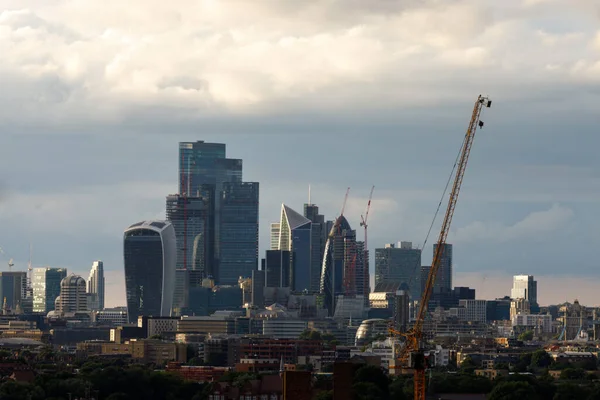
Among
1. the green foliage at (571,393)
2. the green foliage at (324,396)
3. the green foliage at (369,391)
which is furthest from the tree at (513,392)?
the green foliage at (324,396)

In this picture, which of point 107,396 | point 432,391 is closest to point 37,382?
point 107,396

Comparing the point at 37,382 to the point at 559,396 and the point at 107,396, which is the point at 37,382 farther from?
the point at 559,396

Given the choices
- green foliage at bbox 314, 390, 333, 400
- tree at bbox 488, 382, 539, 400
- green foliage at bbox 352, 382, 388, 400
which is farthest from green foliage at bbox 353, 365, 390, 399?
green foliage at bbox 314, 390, 333, 400

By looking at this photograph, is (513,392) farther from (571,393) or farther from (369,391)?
(369,391)

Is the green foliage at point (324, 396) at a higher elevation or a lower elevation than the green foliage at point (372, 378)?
lower

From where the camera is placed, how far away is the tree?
586 ft

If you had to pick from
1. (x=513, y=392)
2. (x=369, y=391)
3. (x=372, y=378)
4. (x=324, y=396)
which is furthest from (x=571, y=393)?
(x=324, y=396)

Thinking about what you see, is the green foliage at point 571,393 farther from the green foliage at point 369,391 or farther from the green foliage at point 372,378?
the green foliage at point 369,391

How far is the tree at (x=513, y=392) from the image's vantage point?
178 metres

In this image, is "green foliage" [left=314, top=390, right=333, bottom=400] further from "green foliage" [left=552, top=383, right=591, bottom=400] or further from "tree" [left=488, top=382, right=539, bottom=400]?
"green foliage" [left=552, top=383, right=591, bottom=400]

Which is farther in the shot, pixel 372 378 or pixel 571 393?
pixel 571 393

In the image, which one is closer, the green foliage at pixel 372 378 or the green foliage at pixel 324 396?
the green foliage at pixel 324 396

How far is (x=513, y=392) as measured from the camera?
18125cm

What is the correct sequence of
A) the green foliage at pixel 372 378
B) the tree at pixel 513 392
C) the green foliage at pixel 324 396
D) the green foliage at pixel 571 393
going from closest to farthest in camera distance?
the green foliage at pixel 324 396 → the tree at pixel 513 392 → the green foliage at pixel 372 378 → the green foliage at pixel 571 393
